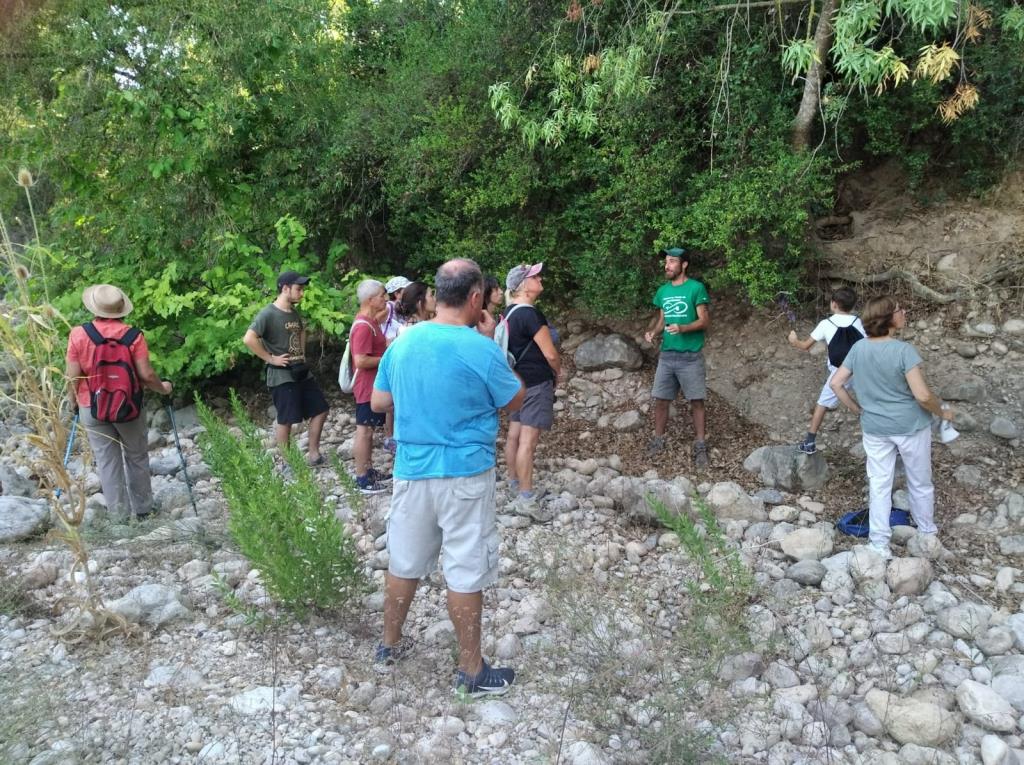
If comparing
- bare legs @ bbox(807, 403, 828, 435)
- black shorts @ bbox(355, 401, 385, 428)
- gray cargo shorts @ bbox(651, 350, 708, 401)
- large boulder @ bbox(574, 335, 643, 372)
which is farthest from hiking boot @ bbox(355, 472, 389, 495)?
bare legs @ bbox(807, 403, 828, 435)

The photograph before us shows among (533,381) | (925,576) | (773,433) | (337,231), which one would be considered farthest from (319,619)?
(337,231)

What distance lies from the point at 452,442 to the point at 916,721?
240 cm

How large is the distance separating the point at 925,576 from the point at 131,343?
5.20 m

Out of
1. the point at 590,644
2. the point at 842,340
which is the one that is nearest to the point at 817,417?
the point at 842,340

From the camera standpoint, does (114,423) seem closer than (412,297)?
Yes

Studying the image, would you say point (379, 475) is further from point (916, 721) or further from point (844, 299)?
point (916, 721)

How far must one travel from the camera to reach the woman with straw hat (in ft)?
16.7

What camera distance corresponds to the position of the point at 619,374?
8.16 m

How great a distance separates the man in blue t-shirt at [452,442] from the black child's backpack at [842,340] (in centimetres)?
334

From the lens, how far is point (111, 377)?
516 centimetres

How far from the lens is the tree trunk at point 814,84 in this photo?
20.6 feet

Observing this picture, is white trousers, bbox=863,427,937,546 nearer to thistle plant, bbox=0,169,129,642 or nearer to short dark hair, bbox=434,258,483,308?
short dark hair, bbox=434,258,483,308

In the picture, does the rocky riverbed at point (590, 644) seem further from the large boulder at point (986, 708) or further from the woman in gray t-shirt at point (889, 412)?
the woman in gray t-shirt at point (889, 412)

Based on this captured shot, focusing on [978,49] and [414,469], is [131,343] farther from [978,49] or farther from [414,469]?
[978,49]
